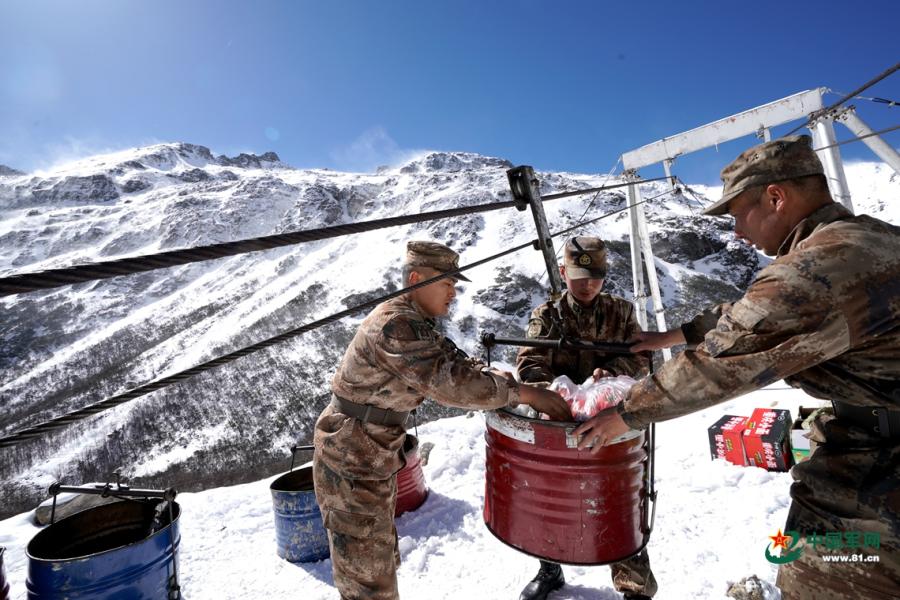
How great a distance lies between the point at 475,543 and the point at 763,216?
3711 mm

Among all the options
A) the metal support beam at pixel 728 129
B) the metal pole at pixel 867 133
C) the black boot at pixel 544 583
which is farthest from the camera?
the metal support beam at pixel 728 129

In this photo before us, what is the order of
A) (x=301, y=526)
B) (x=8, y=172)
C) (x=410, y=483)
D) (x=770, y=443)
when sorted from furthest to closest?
1. (x=8, y=172)
2. (x=410, y=483)
3. (x=770, y=443)
4. (x=301, y=526)

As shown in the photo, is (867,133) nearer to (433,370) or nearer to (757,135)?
(757,135)

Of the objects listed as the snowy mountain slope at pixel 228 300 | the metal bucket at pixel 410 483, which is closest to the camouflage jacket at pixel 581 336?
the metal bucket at pixel 410 483

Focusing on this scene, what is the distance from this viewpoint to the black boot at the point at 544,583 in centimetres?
336

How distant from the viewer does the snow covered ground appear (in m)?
3.56

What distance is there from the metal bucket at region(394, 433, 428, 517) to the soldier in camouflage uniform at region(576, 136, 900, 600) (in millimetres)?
3213

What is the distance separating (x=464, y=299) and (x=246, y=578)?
43543 millimetres

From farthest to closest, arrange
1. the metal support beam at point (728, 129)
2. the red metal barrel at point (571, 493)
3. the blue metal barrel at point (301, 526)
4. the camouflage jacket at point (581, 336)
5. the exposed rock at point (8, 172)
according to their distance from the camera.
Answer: the exposed rock at point (8, 172) < the metal support beam at point (728, 129) < the blue metal barrel at point (301, 526) < the camouflage jacket at point (581, 336) < the red metal barrel at point (571, 493)

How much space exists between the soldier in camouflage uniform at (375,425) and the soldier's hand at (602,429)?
13.7 inches

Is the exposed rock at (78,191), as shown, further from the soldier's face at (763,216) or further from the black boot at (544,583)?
the soldier's face at (763,216)

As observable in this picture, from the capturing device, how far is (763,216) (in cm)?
206

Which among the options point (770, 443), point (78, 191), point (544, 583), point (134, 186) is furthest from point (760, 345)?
point (134, 186)

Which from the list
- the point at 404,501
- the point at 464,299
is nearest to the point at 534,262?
the point at 464,299
